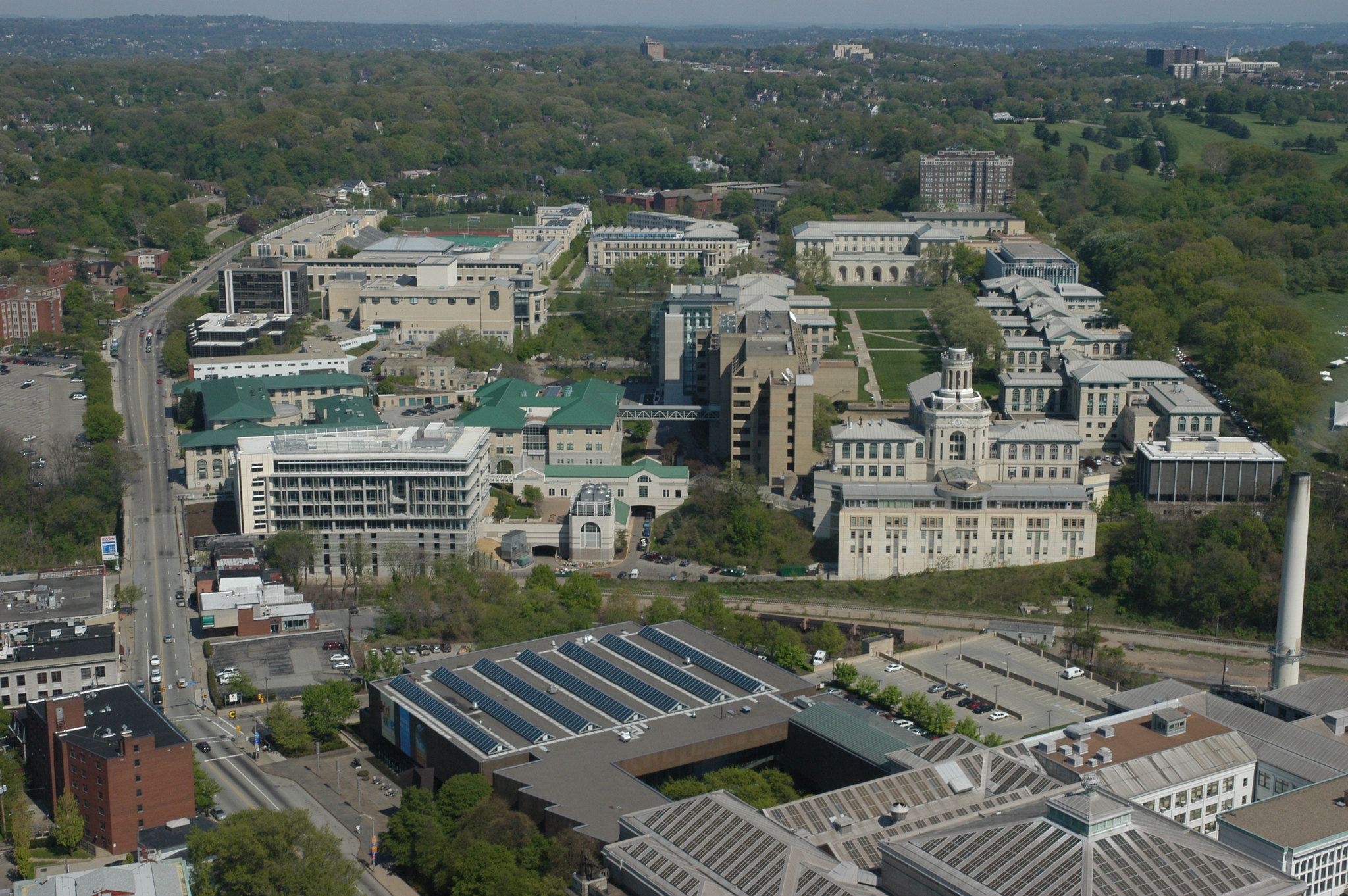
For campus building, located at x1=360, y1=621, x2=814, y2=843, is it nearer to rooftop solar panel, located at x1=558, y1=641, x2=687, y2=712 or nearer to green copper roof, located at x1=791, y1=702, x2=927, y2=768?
rooftop solar panel, located at x1=558, y1=641, x2=687, y2=712

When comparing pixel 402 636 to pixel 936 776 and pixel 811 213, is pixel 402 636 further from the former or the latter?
pixel 811 213

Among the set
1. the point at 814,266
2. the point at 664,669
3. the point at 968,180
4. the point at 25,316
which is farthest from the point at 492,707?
the point at 968,180

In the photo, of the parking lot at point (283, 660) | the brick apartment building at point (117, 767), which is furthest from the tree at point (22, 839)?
the parking lot at point (283, 660)

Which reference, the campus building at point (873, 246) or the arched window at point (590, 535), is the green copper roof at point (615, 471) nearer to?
the arched window at point (590, 535)

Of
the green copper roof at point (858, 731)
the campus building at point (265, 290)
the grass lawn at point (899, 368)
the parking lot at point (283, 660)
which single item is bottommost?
the parking lot at point (283, 660)

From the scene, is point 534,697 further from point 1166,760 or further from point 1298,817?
point 1298,817

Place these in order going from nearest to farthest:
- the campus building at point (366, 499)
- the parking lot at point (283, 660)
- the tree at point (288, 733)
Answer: the tree at point (288, 733) < the parking lot at point (283, 660) < the campus building at point (366, 499)

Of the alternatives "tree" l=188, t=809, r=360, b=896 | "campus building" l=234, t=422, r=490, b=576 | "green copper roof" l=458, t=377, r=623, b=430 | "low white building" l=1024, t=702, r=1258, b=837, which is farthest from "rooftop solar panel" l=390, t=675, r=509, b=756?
"green copper roof" l=458, t=377, r=623, b=430
